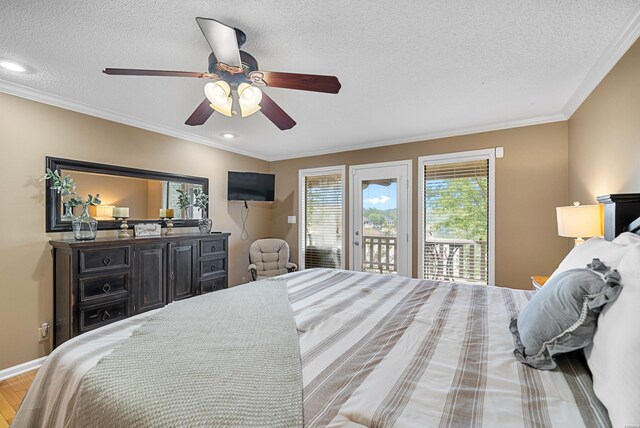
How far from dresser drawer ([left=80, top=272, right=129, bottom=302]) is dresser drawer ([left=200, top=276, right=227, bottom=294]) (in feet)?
2.88

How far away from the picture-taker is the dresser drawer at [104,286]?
2.44 metres

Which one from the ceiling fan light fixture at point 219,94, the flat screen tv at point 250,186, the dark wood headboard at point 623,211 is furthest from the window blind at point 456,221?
the ceiling fan light fixture at point 219,94

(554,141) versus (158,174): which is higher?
(554,141)

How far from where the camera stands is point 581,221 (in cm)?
207

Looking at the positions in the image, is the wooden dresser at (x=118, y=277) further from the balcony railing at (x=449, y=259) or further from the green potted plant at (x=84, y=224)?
the balcony railing at (x=449, y=259)

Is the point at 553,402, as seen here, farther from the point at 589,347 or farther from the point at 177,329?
the point at 177,329

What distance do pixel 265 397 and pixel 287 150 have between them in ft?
13.5

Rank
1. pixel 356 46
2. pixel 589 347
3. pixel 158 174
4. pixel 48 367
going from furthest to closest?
pixel 158 174 → pixel 356 46 → pixel 48 367 → pixel 589 347

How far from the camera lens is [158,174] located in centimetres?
340

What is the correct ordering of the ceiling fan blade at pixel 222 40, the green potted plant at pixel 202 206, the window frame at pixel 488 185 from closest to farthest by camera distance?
the ceiling fan blade at pixel 222 40, the window frame at pixel 488 185, the green potted plant at pixel 202 206

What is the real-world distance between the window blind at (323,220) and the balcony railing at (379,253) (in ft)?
1.40

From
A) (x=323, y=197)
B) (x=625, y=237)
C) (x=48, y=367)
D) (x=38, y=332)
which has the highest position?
(x=323, y=197)

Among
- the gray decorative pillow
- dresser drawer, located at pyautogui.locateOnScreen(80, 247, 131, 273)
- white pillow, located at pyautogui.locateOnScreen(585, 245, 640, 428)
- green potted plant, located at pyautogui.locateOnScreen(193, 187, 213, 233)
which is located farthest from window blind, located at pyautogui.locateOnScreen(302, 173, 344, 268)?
white pillow, located at pyautogui.locateOnScreen(585, 245, 640, 428)

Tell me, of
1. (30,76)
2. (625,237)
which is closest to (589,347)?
(625,237)
